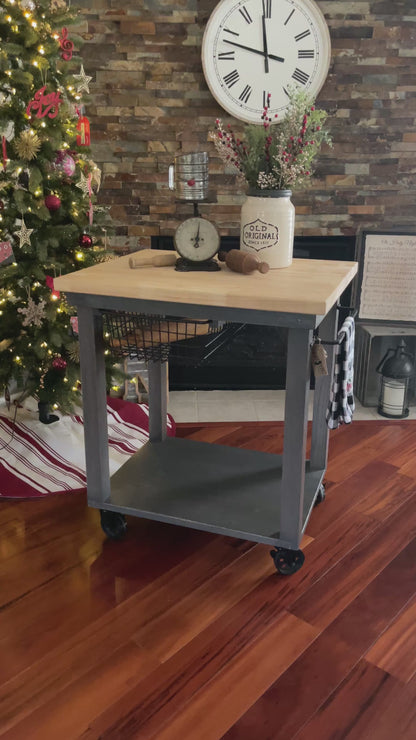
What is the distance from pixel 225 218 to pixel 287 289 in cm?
168

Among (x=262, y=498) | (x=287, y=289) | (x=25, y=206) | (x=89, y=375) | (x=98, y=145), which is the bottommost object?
(x=262, y=498)

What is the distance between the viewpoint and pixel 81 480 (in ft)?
7.89

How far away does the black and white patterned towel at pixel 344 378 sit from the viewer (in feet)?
6.16

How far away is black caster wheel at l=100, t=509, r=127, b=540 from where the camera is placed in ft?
6.63

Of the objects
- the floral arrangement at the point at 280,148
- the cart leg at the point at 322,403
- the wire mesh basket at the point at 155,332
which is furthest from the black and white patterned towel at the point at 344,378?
the floral arrangement at the point at 280,148

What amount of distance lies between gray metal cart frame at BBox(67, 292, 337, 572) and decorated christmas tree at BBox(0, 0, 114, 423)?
54 cm

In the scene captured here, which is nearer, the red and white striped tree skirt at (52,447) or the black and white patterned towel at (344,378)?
the black and white patterned towel at (344,378)

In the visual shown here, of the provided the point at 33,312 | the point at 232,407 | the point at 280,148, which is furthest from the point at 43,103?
the point at 232,407

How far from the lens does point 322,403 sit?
7.09 feet

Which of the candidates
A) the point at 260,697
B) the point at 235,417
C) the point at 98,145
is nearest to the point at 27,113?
the point at 98,145

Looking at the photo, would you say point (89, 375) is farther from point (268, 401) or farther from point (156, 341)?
point (268, 401)

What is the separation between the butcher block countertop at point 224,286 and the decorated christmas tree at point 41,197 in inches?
26.5

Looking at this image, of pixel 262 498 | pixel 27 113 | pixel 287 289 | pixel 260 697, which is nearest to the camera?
pixel 260 697

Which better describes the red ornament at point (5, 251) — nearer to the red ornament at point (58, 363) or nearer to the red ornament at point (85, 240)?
the red ornament at point (85, 240)
